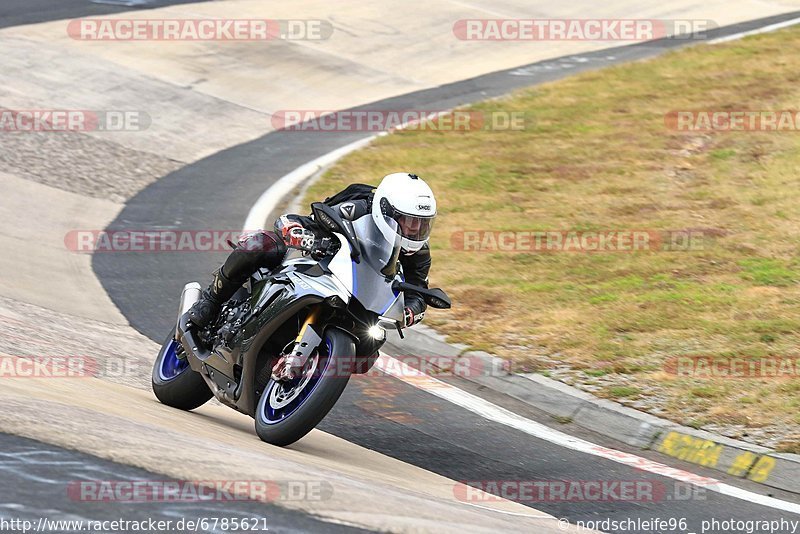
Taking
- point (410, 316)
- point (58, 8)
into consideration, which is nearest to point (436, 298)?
point (410, 316)

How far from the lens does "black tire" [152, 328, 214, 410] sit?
7.71 metres

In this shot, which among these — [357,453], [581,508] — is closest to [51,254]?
[357,453]

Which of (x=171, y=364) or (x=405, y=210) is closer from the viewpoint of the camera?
(x=405, y=210)

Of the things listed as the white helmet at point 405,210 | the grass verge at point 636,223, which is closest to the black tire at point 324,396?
A: the white helmet at point 405,210

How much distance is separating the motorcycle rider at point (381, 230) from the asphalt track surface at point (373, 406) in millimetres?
1188

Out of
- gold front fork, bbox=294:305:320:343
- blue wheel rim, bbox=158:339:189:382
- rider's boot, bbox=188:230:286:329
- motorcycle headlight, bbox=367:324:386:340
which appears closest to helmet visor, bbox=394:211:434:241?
motorcycle headlight, bbox=367:324:386:340

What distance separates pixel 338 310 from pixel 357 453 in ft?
3.59

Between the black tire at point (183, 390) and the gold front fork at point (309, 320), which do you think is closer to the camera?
the gold front fork at point (309, 320)

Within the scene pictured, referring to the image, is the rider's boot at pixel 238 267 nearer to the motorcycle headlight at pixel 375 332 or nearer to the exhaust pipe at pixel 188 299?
the exhaust pipe at pixel 188 299

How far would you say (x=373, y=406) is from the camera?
8531 millimetres

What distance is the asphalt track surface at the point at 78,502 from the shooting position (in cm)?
472

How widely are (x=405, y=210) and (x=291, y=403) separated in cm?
129

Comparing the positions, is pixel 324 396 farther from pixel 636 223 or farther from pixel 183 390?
pixel 636 223

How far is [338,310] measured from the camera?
22.0 feet
